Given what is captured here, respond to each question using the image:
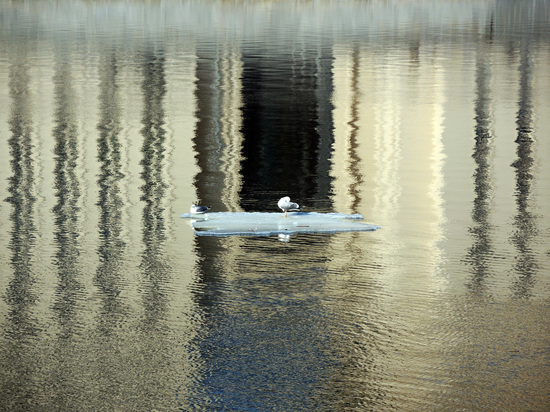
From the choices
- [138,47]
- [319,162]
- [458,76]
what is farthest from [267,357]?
[138,47]

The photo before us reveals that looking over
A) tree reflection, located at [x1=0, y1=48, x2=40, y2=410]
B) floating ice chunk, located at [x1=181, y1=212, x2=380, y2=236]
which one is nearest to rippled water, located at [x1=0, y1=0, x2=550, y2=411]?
tree reflection, located at [x1=0, y1=48, x2=40, y2=410]

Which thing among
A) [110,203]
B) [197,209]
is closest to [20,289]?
[197,209]

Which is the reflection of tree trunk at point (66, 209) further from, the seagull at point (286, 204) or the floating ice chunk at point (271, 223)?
the seagull at point (286, 204)

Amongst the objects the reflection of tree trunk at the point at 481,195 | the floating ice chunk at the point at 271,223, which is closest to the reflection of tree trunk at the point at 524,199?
the reflection of tree trunk at the point at 481,195

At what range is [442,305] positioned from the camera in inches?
358

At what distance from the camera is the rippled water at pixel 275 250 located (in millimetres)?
7539

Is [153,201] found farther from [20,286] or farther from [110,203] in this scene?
[20,286]

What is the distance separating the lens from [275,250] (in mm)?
10766

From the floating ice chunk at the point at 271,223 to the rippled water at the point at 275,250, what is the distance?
0.69 ft

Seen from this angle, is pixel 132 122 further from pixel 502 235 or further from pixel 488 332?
pixel 488 332

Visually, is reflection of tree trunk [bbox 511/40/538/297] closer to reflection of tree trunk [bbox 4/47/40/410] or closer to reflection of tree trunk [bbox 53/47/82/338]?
reflection of tree trunk [bbox 53/47/82/338]

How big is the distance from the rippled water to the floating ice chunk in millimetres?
212

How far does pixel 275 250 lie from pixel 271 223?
3.56 feet

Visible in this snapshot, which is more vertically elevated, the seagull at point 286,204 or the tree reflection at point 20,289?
the seagull at point 286,204
